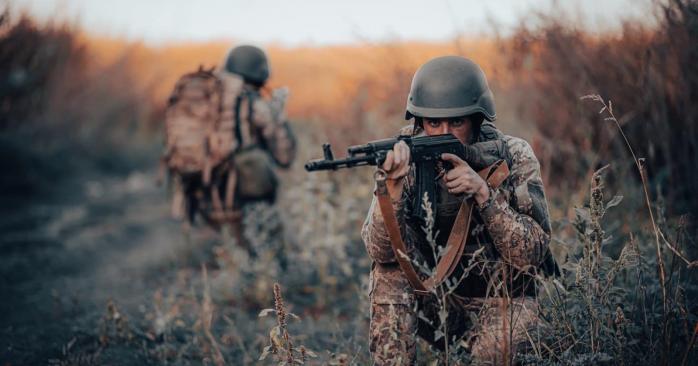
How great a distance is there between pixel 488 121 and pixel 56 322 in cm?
306

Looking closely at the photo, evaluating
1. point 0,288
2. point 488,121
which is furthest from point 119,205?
point 488,121

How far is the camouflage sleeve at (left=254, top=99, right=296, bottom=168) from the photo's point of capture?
5.23 meters

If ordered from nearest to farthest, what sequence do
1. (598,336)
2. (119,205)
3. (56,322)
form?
(598,336) → (56,322) → (119,205)

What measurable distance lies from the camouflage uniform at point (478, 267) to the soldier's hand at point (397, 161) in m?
0.14

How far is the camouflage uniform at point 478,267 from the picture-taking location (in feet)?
8.00

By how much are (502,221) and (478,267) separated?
341mm

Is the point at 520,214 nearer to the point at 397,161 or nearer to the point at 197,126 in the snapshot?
the point at 397,161

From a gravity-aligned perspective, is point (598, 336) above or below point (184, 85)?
below

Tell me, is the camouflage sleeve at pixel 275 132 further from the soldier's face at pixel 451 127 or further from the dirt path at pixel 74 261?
the soldier's face at pixel 451 127

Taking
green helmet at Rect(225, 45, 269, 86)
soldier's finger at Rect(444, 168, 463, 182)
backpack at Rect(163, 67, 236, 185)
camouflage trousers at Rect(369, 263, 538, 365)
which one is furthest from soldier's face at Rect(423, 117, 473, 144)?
green helmet at Rect(225, 45, 269, 86)

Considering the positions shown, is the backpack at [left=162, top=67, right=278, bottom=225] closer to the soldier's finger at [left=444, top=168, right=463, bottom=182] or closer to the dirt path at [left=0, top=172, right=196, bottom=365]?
the dirt path at [left=0, top=172, right=196, bottom=365]

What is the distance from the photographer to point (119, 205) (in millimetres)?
9023

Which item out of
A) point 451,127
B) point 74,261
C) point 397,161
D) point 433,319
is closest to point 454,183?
point 397,161

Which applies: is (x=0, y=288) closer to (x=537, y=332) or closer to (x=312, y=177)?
(x=312, y=177)
